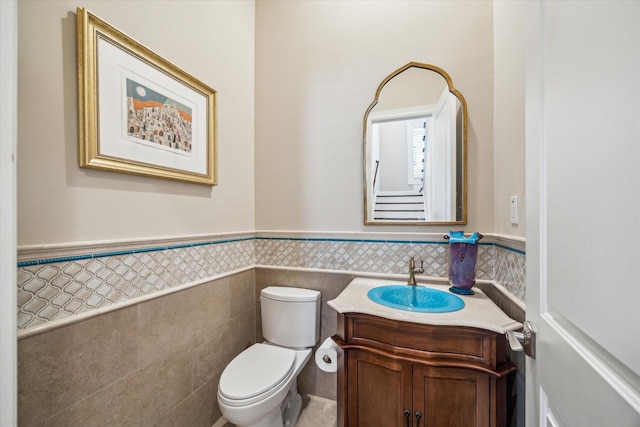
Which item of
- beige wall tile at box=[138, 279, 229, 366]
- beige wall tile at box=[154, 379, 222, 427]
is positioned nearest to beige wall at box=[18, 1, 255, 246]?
beige wall tile at box=[138, 279, 229, 366]

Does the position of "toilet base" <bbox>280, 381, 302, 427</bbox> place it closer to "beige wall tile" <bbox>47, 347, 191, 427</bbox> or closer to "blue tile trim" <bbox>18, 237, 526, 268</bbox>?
"beige wall tile" <bbox>47, 347, 191, 427</bbox>

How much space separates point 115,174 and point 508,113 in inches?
67.9

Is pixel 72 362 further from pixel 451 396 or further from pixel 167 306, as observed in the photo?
pixel 451 396

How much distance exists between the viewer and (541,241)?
57cm

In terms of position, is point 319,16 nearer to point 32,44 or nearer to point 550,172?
point 32,44

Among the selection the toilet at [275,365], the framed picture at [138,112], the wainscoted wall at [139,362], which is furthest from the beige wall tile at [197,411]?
the framed picture at [138,112]

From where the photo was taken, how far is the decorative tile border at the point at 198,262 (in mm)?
832

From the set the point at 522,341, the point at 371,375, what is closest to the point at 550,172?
the point at 522,341

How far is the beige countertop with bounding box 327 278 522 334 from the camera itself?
92cm

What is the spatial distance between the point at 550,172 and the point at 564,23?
0.28 m

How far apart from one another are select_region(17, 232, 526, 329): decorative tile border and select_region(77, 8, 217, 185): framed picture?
1.14 ft

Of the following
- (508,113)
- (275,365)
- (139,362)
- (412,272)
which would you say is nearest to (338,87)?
(508,113)

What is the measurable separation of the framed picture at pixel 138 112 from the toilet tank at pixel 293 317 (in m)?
0.81

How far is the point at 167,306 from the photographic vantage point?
1.20 metres
